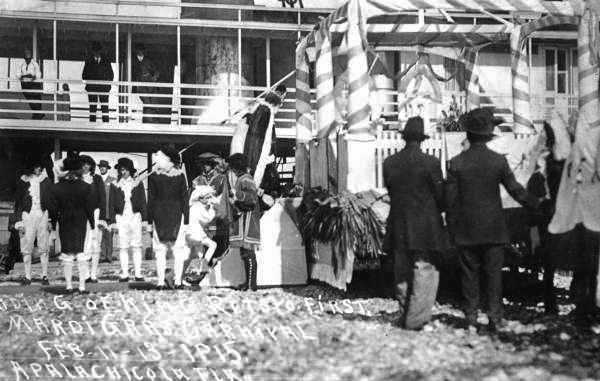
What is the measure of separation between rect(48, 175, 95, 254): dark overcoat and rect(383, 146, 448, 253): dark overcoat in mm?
4719

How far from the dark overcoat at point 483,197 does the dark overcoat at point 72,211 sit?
17.3ft

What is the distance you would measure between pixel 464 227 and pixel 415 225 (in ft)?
1.40

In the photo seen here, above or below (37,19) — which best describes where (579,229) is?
below

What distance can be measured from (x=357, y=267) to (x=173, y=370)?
4640 mm

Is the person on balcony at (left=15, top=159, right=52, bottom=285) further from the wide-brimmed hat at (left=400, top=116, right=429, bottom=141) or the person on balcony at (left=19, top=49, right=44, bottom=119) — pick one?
the person on balcony at (left=19, top=49, right=44, bottom=119)

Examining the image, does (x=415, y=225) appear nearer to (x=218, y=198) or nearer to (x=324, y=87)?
(x=324, y=87)

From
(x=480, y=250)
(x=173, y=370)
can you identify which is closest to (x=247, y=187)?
(x=480, y=250)

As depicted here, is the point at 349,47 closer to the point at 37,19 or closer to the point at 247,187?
the point at 247,187

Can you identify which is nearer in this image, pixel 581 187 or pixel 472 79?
pixel 581 187

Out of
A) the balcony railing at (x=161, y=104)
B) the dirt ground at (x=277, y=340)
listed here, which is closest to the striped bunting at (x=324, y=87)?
the dirt ground at (x=277, y=340)

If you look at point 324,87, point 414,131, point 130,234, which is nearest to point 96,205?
point 130,234

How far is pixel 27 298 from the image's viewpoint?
32.1ft

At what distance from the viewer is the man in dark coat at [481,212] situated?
6777 millimetres

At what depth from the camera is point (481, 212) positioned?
6836 millimetres
